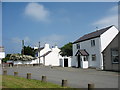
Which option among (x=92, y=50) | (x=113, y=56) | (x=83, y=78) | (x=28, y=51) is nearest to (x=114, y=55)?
(x=113, y=56)

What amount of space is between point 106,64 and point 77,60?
1148cm

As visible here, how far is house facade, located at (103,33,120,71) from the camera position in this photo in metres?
25.2

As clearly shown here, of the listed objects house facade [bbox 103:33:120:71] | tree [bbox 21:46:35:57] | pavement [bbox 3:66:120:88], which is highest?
tree [bbox 21:46:35:57]

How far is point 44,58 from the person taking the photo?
58.2 metres

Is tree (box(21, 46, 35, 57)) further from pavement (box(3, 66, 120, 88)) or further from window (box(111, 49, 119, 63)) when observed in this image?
window (box(111, 49, 119, 63))

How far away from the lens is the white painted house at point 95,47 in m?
32.1

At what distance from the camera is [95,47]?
1318 inches

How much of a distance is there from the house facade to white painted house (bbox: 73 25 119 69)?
398cm

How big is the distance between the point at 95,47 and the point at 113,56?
7569 millimetres

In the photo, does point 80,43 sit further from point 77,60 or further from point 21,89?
point 21,89

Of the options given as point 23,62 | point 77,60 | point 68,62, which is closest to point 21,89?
point 77,60

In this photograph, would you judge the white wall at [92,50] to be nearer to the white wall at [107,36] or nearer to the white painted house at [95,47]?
the white painted house at [95,47]

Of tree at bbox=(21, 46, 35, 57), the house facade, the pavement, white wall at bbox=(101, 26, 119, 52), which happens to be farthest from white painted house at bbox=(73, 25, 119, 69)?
tree at bbox=(21, 46, 35, 57)

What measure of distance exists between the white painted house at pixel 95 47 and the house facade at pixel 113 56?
398cm
